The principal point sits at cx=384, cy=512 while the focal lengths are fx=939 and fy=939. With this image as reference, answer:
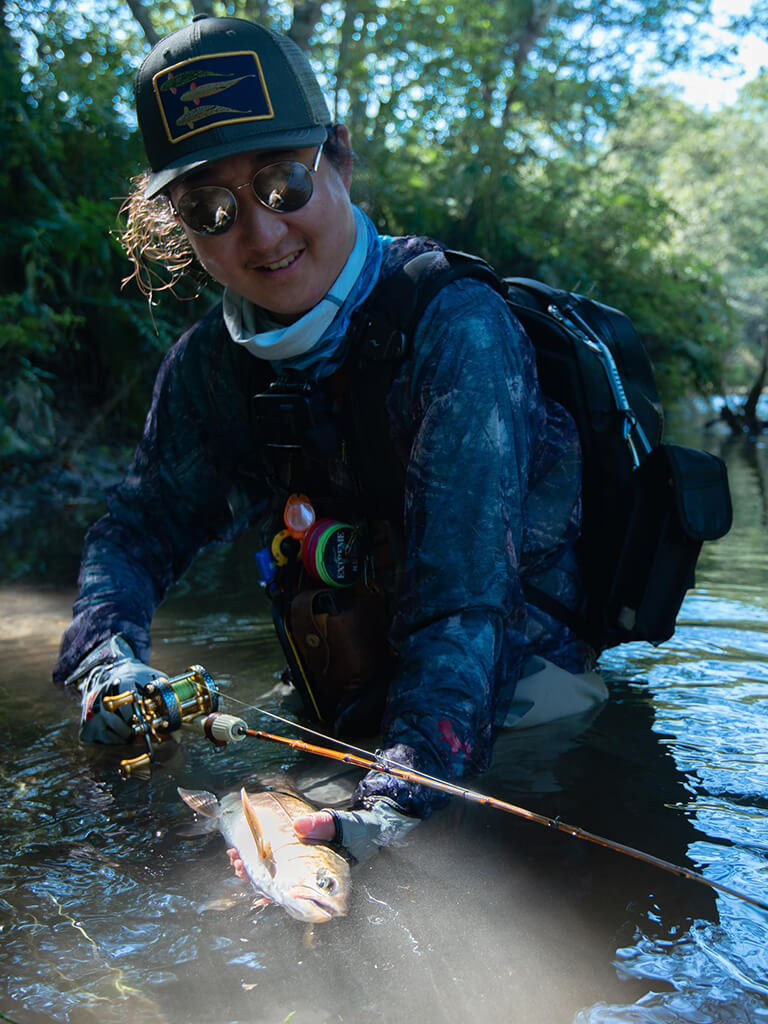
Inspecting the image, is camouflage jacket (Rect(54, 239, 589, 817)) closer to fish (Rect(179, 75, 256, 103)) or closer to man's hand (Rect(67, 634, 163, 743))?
man's hand (Rect(67, 634, 163, 743))

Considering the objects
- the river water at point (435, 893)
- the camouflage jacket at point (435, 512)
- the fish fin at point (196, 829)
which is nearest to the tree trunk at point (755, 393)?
the river water at point (435, 893)

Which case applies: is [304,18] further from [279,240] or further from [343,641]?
[343,641]

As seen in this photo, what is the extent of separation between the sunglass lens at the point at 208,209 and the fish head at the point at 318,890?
1.60 meters

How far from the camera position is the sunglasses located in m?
2.45

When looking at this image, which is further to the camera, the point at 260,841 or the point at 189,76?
the point at 189,76

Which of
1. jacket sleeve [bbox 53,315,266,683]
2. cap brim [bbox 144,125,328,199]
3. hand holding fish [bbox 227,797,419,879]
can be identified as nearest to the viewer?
hand holding fish [bbox 227,797,419,879]

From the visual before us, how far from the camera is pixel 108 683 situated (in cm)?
263

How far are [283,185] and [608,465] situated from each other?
1261mm

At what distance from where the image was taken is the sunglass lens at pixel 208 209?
97.2 inches

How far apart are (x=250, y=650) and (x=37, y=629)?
1195 millimetres

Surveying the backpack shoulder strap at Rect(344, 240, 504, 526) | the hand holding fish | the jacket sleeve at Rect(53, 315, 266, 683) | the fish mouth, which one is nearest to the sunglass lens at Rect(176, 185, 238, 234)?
the backpack shoulder strap at Rect(344, 240, 504, 526)

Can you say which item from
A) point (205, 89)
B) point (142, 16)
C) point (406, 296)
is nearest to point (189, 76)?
point (205, 89)

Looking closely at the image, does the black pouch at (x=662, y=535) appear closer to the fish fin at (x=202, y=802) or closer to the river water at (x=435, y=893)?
the river water at (x=435, y=893)

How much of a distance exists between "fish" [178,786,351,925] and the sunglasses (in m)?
1.48
